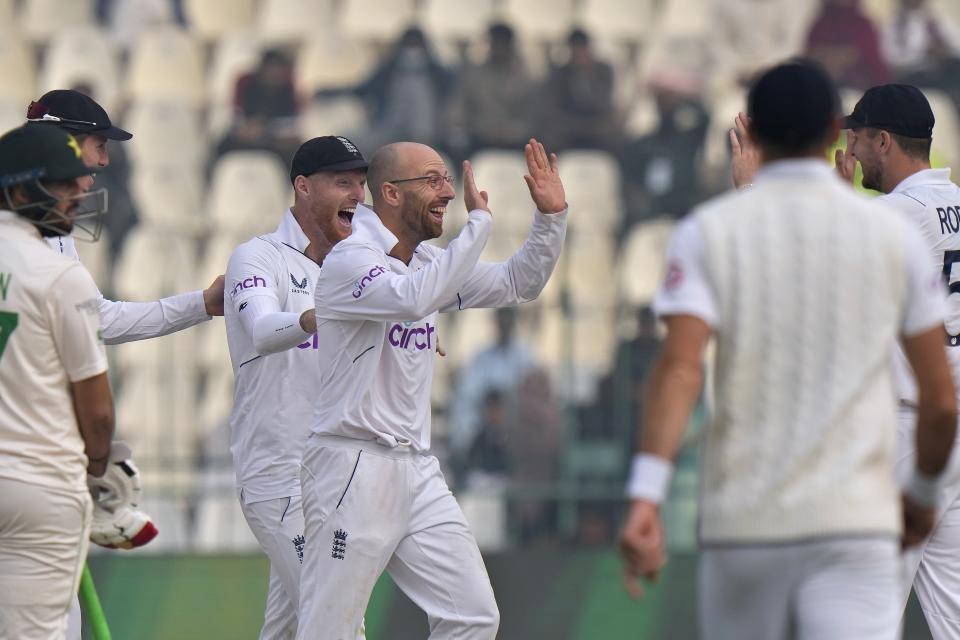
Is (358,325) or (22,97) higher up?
(22,97)

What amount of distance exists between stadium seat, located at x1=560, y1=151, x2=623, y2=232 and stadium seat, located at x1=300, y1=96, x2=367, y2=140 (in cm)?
184

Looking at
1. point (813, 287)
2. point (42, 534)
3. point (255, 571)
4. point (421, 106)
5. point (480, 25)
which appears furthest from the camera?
point (480, 25)

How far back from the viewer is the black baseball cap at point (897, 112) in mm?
6125

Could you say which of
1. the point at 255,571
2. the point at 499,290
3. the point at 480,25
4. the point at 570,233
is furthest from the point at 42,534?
the point at 480,25

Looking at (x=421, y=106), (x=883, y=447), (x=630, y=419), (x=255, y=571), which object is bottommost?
(x=255, y=571)

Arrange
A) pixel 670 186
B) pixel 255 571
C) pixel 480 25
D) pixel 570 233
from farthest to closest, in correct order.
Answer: pixel 480 25
pixel 670 186
pixel 570 233
pixel 255 571

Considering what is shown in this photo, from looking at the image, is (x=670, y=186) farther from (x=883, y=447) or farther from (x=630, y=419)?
(x=883, y=447)

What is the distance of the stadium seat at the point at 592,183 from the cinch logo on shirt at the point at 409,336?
22.1ft

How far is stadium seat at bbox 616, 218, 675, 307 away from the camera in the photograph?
12117 millimetres

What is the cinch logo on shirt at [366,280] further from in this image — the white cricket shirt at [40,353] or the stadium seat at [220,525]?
the stadium seat at [220,525]

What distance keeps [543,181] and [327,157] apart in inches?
44.7

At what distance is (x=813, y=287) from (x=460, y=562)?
7.65 ft

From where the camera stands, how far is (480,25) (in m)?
14.8

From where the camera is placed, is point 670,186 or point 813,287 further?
point 670,186
